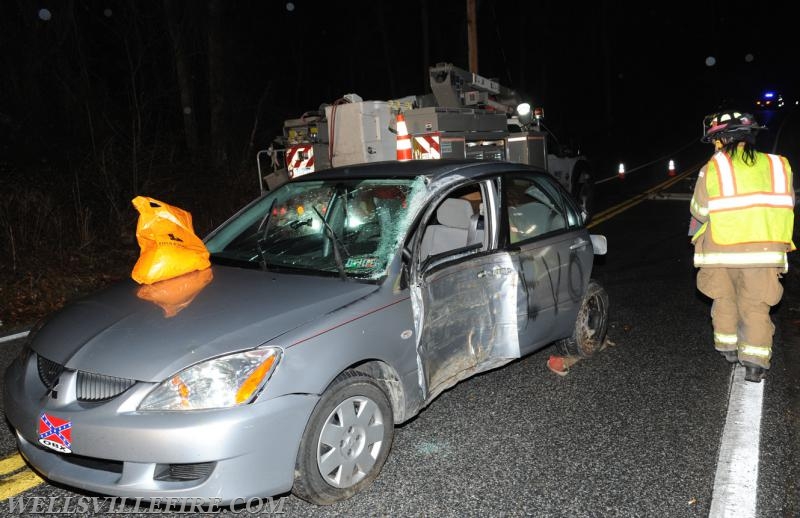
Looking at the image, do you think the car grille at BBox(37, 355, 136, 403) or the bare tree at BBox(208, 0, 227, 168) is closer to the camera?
the car grille at BBox(37, 355, 136, 403)

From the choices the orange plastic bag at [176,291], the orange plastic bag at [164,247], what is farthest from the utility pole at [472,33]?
the orange plastic bag at [176,291]

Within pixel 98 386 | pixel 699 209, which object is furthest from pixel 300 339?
pixel 699 209

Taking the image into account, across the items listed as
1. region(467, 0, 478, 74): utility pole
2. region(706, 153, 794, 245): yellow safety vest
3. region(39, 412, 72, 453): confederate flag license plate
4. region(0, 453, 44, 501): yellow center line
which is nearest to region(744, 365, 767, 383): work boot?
region(706, 153, 794, 245): yellow safety vest

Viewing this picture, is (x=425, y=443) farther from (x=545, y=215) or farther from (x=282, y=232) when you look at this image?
(x=545, y=215)

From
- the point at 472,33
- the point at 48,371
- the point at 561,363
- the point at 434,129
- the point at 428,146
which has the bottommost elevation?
the point at 561,363

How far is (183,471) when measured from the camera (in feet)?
9.55

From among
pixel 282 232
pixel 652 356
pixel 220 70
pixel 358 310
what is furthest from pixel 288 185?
pixel 220 70

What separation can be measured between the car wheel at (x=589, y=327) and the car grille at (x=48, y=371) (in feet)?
11.8

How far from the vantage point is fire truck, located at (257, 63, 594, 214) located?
1005 cm

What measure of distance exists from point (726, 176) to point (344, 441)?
127 inches

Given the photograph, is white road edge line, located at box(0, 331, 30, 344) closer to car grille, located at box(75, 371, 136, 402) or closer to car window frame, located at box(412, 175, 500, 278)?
car grille, located at box(75, 371, 136, 402)

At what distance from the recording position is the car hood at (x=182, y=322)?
119 inches

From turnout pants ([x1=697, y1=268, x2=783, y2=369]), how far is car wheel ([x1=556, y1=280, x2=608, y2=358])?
2.58 ft

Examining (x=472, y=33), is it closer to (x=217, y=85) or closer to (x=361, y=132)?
(x=217, y=85)
